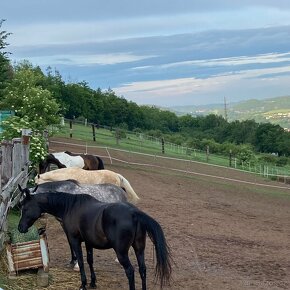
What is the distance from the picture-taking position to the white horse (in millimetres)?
10438

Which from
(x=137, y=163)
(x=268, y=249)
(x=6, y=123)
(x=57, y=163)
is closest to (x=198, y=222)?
(x=268, y=249)

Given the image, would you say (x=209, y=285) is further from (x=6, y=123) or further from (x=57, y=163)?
(x=57, y=163)

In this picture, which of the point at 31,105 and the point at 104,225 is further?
the point at 31,105

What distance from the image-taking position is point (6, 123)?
12.3 m

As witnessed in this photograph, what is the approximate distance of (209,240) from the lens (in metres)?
11.7

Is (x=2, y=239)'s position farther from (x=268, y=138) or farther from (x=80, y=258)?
(x=268, y=138)

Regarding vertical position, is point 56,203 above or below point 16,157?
below

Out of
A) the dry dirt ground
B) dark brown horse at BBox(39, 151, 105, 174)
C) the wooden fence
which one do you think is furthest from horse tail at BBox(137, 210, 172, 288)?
dark brown horse at BBox(39, 151, 105, 174)

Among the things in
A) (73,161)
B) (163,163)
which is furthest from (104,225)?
(163,163)

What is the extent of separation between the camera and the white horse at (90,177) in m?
10.4

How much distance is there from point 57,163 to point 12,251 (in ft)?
23.5

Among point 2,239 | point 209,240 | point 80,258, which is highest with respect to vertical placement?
point 2,239

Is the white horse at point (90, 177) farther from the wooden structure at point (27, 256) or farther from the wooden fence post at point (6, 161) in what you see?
the wooden structure at point (27, 256)

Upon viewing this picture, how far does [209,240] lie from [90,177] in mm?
3042
